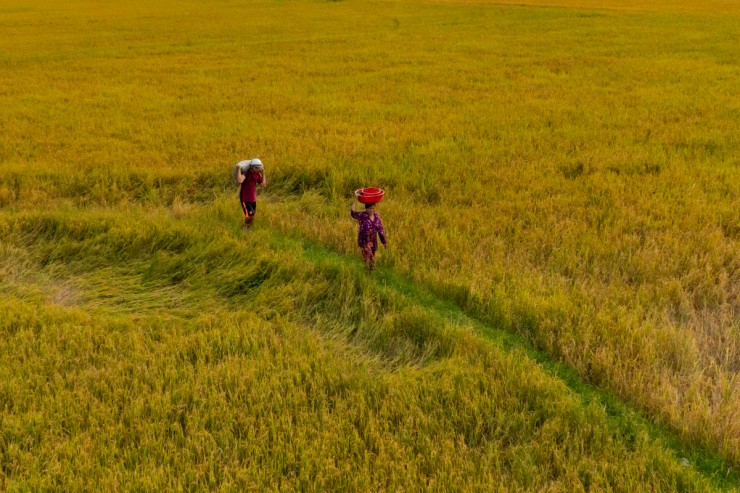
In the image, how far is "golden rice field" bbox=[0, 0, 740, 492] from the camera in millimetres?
2230

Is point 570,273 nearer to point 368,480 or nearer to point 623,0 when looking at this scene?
point 368,480

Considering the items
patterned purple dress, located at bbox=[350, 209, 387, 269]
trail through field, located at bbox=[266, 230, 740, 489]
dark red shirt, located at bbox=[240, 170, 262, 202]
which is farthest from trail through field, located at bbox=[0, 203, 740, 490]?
dark red shirt, located at bbox=[240, 170, 262, 202]

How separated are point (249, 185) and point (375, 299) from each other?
50.7 inches

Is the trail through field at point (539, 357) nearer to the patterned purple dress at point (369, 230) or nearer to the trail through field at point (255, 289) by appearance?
the trail through field at point (255, 289)

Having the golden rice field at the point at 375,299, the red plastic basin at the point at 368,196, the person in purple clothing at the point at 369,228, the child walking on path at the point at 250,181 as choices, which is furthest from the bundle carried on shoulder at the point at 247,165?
the red plastic basin at the point at 368,196

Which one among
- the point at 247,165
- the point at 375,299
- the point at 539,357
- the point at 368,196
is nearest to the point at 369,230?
the point at 368,196

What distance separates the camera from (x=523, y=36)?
17.3 m

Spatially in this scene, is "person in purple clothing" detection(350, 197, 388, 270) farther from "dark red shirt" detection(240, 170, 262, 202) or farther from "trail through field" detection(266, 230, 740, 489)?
"dark red shirt" detection(240, 170, 262, 202)

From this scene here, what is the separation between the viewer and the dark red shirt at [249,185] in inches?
156

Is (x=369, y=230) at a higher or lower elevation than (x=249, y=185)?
lower

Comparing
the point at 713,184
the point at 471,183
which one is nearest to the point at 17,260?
the point at 471,183

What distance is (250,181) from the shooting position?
3988 mm

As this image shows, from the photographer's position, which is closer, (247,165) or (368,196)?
(368,196)

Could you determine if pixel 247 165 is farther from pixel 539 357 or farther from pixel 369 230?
pixel 539 357
